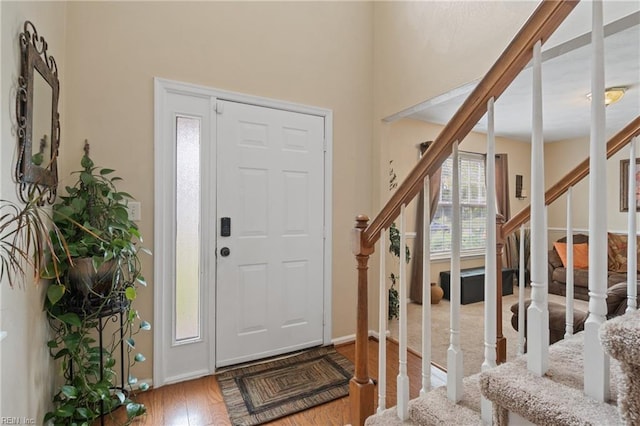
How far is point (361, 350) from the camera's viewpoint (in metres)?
1.45

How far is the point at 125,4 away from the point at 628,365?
9.80 ft

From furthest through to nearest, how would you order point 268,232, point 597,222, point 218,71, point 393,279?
1. point 393,279
2. point 268,232
3. point 218,71
4. point 597,222

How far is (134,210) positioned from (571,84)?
162 inches

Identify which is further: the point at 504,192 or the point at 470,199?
the point at 504,192

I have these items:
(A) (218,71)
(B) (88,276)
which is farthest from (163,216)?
(A) (218,71)

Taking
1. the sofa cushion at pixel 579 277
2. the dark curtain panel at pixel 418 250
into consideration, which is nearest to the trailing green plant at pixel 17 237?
the dark curtain panel at pixel 418 250

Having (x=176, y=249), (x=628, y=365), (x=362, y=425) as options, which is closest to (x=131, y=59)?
(x=176, y=249)

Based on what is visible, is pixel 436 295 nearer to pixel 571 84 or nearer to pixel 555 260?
pixel 555 260

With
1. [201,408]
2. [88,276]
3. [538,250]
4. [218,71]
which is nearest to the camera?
[538,250]

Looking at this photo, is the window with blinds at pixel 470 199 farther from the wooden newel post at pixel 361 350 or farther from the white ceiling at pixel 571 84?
the wooden newel post at pixel 361 350

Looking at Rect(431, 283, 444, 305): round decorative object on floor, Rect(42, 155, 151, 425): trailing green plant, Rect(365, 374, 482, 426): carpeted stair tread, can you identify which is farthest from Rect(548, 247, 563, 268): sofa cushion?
Rect(42, 155, 151, 425): trailing green plant

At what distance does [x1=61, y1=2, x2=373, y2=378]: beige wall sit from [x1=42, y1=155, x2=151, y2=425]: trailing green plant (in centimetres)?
30

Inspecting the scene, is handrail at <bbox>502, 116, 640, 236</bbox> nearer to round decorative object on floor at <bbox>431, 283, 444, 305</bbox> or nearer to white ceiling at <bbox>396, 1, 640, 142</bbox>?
white ceiling at <bbox>396, 1, 640, 142</bbox>

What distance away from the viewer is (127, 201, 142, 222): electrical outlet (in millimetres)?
2072
